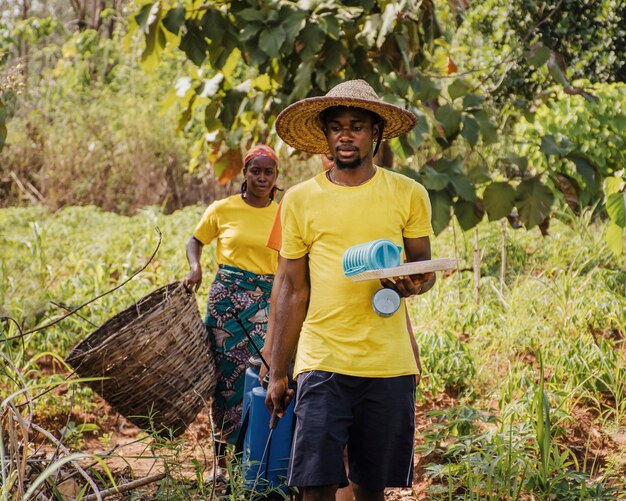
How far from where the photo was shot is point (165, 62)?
43.3 feet

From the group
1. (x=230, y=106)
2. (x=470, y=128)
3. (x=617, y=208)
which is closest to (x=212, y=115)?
(x=230, y=106)

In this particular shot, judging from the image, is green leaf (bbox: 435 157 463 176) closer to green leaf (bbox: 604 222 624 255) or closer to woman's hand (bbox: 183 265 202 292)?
green leaf (bbox: 604 222 624 255)

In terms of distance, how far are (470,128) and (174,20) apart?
62.2 inches

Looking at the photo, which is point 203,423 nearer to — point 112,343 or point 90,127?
point 112,343

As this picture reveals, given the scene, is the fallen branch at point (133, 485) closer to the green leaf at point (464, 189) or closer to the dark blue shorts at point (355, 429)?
the dark blue shorts at point (355, 429)

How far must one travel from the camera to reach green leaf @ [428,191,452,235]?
3906mm

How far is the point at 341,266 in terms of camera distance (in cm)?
243

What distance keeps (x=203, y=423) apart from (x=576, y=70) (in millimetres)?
6254

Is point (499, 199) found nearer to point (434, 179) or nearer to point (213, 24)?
point (434, 179)

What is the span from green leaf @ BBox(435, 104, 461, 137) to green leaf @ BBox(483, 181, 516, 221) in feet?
1.12

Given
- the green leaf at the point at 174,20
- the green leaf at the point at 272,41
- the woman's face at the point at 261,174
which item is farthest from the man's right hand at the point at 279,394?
the green leaf at the point at 174,20

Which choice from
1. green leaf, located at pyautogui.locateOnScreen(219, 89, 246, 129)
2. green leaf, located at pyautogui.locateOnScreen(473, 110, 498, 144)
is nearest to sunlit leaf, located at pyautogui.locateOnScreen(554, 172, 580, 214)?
green leaf, located at pyautogui.locateOnScreen(473, 110, 498, 144)

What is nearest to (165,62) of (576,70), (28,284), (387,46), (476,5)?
(476,5)

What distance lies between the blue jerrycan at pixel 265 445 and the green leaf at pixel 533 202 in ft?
5.38
